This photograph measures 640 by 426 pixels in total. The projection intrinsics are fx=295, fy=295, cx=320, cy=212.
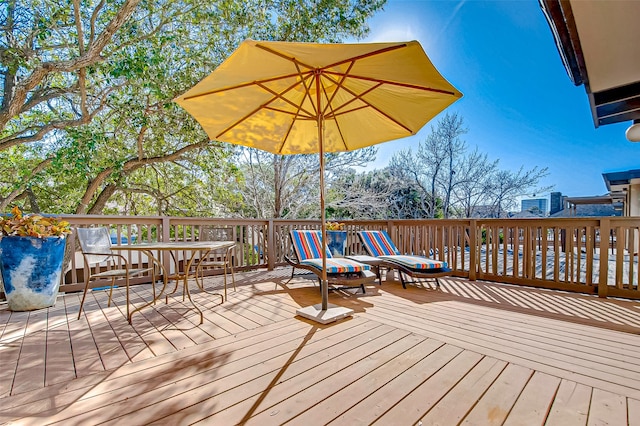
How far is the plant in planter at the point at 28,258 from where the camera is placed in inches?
126

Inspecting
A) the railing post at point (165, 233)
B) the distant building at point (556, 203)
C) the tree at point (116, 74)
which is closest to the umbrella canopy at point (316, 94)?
the railing post at point (165, 233)

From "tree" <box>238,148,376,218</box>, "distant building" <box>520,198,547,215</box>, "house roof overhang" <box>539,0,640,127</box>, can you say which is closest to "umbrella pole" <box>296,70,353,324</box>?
"house roof overhang" <box>539,0,640,127</box>

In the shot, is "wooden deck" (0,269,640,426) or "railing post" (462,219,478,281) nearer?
"wooden deck" (0,269,640,426)

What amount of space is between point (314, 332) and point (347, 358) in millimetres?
558

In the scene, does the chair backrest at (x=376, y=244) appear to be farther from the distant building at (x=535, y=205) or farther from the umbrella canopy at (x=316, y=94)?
the distant building at (x=535, y=205)

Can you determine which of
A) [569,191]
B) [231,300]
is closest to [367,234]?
[231,300]

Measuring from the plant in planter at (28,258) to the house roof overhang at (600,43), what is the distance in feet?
17.2

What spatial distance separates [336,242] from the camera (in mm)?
5316

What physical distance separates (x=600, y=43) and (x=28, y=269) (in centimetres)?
613

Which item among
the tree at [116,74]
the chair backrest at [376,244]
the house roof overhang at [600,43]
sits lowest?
the chair backrest at [376,244]

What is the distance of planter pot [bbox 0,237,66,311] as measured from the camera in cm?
320

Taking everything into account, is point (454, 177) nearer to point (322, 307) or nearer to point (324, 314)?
point (322, 307)

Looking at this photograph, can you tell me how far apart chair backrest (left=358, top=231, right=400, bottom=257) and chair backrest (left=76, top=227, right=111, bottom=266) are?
3.69m

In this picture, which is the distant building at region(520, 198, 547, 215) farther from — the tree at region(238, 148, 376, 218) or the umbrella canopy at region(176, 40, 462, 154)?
the umbrella canopy at region(176, 40, 462, 154)
